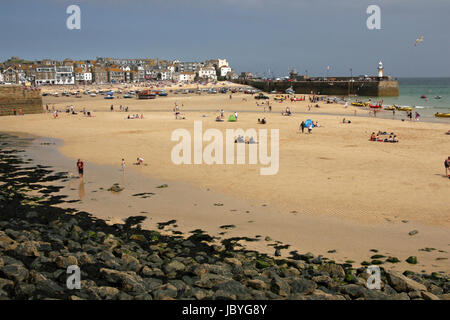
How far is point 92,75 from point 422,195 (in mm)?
158155

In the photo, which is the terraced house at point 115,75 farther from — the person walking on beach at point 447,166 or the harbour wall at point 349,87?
the person walking on beach at point 447,166

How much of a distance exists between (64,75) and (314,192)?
154 m

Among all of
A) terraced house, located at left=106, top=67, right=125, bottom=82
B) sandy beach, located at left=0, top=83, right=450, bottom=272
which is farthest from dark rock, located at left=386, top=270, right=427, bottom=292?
terraced house, located at left=106, top=67, right=125, bottom=82

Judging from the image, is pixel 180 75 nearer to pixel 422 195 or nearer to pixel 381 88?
pixel 381 88

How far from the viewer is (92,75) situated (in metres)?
159

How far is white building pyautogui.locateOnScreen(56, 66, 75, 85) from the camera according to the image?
15238 centimetres

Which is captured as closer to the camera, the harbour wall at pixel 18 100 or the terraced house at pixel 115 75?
the harbour wall at pixel 18 100

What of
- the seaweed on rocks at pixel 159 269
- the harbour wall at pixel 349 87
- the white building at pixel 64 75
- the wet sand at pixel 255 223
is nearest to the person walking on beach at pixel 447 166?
the wet sand at pixel 255 223

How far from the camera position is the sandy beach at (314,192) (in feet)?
36.2

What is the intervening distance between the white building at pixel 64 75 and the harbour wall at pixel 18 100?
10986cm

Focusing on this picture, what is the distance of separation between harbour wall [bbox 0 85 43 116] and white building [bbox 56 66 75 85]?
110 meters

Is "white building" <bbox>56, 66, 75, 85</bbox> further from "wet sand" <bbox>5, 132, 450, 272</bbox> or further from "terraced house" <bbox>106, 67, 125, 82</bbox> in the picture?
"wet sand" <bbox>5, 132, 450, 272</bbox>

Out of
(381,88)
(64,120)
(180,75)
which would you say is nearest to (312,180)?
(64,120)
